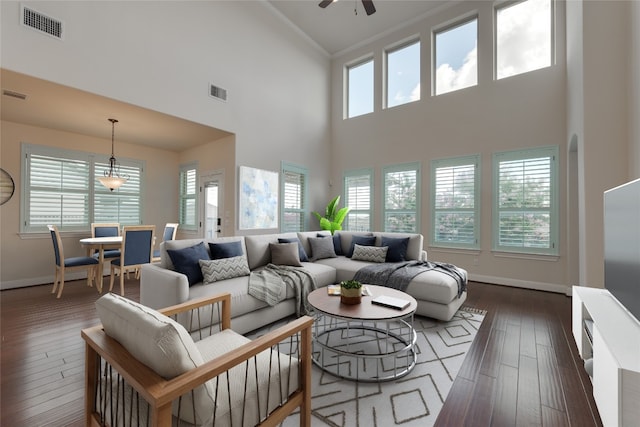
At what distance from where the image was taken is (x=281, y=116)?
5613 mm

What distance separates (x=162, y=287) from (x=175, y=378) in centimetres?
164

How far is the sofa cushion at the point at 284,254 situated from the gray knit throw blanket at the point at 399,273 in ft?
2.62

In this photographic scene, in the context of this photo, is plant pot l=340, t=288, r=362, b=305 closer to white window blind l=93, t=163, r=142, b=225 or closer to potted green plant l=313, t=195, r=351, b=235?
potted green plant l=313, t=195, r=351, b=235

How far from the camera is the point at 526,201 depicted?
175 inches

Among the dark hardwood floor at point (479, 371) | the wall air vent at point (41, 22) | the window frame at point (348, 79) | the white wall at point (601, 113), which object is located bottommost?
the dark hardwood floor at point (479, 371)

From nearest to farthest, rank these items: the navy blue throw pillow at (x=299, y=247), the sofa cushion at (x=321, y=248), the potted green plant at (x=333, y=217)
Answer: the navy blue throw pillow at (x=299, y=247) < the sofa cushion at (x=321, y=248) < the potted green plant at (x=333, y=217)

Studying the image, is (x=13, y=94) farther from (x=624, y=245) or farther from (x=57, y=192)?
(x=624, y=245)

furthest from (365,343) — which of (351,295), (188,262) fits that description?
(188,262)

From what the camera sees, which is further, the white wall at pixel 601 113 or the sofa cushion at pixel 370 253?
the sofa cushion at pixel 370 253

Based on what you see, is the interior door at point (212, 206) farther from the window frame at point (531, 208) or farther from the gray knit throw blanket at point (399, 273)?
the window frame at point (531, 208)

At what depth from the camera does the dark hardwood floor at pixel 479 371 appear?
158 centimetres

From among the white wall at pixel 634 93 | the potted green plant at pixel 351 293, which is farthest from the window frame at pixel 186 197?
the white wall at pixel 634 93

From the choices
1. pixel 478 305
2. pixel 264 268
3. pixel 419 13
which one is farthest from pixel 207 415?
pixel 419 13

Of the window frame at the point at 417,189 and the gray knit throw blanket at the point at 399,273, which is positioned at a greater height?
the window frame at the point at 417,189
